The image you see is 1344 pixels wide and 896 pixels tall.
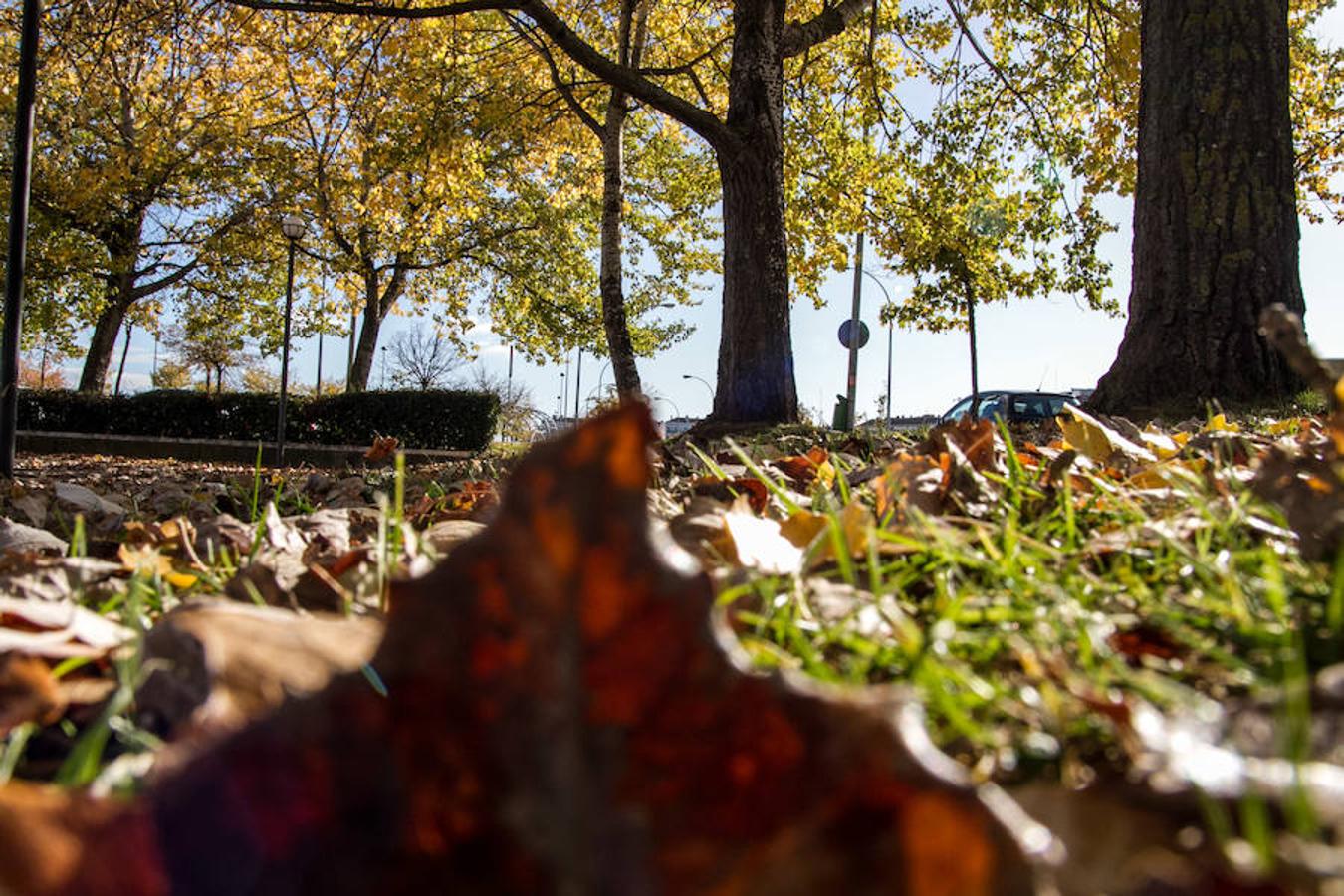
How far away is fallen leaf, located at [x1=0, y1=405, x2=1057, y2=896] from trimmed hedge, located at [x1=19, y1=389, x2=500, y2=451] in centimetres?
1777

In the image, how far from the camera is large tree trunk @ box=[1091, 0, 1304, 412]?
16.7 ft

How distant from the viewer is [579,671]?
1.55 ft

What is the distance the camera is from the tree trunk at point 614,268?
1268 cm

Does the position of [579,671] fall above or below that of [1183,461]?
below

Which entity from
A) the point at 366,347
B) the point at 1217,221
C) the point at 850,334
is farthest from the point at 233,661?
the point at 366,347

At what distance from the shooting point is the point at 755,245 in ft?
29.6

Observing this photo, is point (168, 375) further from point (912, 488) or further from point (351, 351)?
point (912, 488)

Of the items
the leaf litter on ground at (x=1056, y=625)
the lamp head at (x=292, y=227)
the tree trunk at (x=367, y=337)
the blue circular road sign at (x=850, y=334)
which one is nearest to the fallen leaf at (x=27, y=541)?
the leaf litter on ground at (x=1056, y=625)

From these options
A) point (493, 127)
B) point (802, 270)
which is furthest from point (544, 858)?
point (802, 270)

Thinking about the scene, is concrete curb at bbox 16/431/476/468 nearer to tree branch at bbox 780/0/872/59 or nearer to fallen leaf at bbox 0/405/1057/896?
tree branch at bbox 780/0/872/59

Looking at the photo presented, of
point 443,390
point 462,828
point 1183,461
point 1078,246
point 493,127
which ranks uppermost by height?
point 493,127

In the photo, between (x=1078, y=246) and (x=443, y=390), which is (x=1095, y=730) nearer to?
(x=1078, y=246)

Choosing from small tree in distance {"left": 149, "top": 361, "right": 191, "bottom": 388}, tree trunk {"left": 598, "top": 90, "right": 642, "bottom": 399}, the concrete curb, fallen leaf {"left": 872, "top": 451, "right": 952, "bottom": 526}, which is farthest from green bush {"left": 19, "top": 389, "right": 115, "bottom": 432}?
small tree in distance {"left": 149, "top": 361, "right": 191, "bottom": 388}

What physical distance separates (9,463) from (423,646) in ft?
28.5
